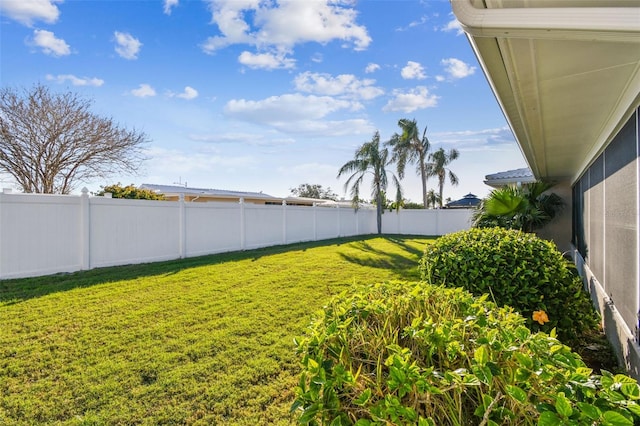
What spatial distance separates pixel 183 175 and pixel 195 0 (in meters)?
22.3

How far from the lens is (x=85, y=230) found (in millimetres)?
7402

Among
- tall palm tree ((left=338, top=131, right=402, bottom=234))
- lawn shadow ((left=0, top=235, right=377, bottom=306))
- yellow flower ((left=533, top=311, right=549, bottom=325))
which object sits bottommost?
lawn shadow ((left=0, top=235, right=377, bottom=306))

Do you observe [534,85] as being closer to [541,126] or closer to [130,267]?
[541,126]

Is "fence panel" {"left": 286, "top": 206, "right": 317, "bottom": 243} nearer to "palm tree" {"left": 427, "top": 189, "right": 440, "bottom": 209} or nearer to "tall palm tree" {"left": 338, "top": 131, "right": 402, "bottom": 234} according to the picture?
"tall palm tree" {"left": 338, "top": 131, "right": 402, "bottom": 234}

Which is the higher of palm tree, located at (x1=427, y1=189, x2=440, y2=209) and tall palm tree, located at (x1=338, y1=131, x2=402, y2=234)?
tall palm tree, located at (x1=338, y1=131, x2=402, y2=234)

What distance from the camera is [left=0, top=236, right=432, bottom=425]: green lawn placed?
8.53ft

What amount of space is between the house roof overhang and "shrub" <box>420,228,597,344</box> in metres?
1.42

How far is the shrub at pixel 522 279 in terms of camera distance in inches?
132

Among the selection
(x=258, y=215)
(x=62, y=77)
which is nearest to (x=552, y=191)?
(x=258, y=215)

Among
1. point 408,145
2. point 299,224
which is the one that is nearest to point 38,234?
point 299,224

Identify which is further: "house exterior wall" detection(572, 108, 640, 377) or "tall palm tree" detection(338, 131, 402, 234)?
"tall palm tree" detection(338, 131, 402, 234)

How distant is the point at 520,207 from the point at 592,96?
5869 mm

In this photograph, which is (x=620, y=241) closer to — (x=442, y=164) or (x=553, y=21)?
(x=553, y=21)

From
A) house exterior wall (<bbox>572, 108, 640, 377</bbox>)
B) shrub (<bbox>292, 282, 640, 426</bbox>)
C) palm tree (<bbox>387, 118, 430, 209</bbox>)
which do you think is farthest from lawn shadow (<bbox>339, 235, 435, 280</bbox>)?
palm tree (<bbox>387, 118, 430, 209</bbox>)
